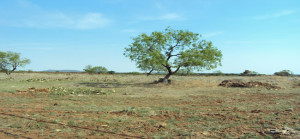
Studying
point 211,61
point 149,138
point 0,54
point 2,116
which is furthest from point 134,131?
point 0,54

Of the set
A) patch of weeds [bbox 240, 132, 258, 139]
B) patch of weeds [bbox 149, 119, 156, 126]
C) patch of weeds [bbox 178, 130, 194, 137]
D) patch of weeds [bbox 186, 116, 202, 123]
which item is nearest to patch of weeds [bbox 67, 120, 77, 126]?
patch of weeds [bbox 149, 119, 156, 126]

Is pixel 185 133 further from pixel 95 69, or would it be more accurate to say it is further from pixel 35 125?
pixel 95 69

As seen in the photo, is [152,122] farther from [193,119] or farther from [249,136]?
[249,136]

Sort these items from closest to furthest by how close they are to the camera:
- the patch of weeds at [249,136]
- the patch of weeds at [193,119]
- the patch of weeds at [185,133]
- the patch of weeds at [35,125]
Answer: the patch of weeds at [249,136] → the patch of weeds at [185,133] → the patch of weeds at [35,125] → the patch of weeds at [193,119]

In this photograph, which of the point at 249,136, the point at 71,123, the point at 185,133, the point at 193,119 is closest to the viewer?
the point at 249,136

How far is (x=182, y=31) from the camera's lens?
83.1ft

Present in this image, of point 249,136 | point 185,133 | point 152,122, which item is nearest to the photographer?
point 249,136

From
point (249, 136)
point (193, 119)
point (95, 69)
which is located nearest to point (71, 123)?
point (193, 119)

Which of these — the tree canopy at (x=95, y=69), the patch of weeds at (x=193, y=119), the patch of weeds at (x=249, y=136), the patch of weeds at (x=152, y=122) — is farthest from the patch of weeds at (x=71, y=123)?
the tree canopy at (x=95, y=69)

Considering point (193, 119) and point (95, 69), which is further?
point (95, 69)

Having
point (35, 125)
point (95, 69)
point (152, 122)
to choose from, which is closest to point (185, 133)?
point (152, 122)

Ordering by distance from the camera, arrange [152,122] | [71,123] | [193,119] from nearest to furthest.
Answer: [71,123]
[152,122]
[193,119]

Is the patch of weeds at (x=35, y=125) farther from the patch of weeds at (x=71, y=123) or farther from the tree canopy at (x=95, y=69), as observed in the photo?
the tree canopy at (x=95, y=69)

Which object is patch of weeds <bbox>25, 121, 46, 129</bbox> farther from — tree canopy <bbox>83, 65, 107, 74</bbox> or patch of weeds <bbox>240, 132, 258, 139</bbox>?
tree canopy <bbox>83, 65, 107, 74</bbox>
